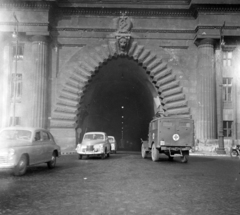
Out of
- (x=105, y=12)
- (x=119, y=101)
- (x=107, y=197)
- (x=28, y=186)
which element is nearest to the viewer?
(x=107, y=197)

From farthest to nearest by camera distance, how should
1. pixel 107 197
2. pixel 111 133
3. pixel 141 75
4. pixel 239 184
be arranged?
pixel 111 133 < pixel 141 75 < pixel 239 184 < pixel 107 197

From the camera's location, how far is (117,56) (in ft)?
96.6

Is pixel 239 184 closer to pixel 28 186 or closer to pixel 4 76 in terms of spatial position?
pixel 28 186

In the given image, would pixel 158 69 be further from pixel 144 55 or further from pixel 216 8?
pixel 216 8

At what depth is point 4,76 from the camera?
95.5 feet

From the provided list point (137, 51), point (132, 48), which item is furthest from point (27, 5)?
point (137, 51)

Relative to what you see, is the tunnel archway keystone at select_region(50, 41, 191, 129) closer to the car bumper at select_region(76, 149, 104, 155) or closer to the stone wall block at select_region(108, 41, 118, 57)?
the stone wall block at select_region(108, 41, 118, 57)

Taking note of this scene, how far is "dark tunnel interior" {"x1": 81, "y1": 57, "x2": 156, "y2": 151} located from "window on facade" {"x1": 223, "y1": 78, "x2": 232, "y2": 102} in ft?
20.9

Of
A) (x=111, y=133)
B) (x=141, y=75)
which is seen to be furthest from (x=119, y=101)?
(x=141, y=75)

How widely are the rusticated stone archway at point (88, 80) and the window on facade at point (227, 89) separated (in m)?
3.66

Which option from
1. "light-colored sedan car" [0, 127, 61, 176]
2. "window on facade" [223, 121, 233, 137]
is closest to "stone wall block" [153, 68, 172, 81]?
"window on facade" [223, 121, 233, 137]

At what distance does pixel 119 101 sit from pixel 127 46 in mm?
16491

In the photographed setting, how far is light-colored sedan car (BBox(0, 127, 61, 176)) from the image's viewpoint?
10.9 m

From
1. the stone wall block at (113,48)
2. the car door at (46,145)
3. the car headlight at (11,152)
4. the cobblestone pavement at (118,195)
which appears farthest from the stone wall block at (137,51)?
the car headlight at (11,152)
